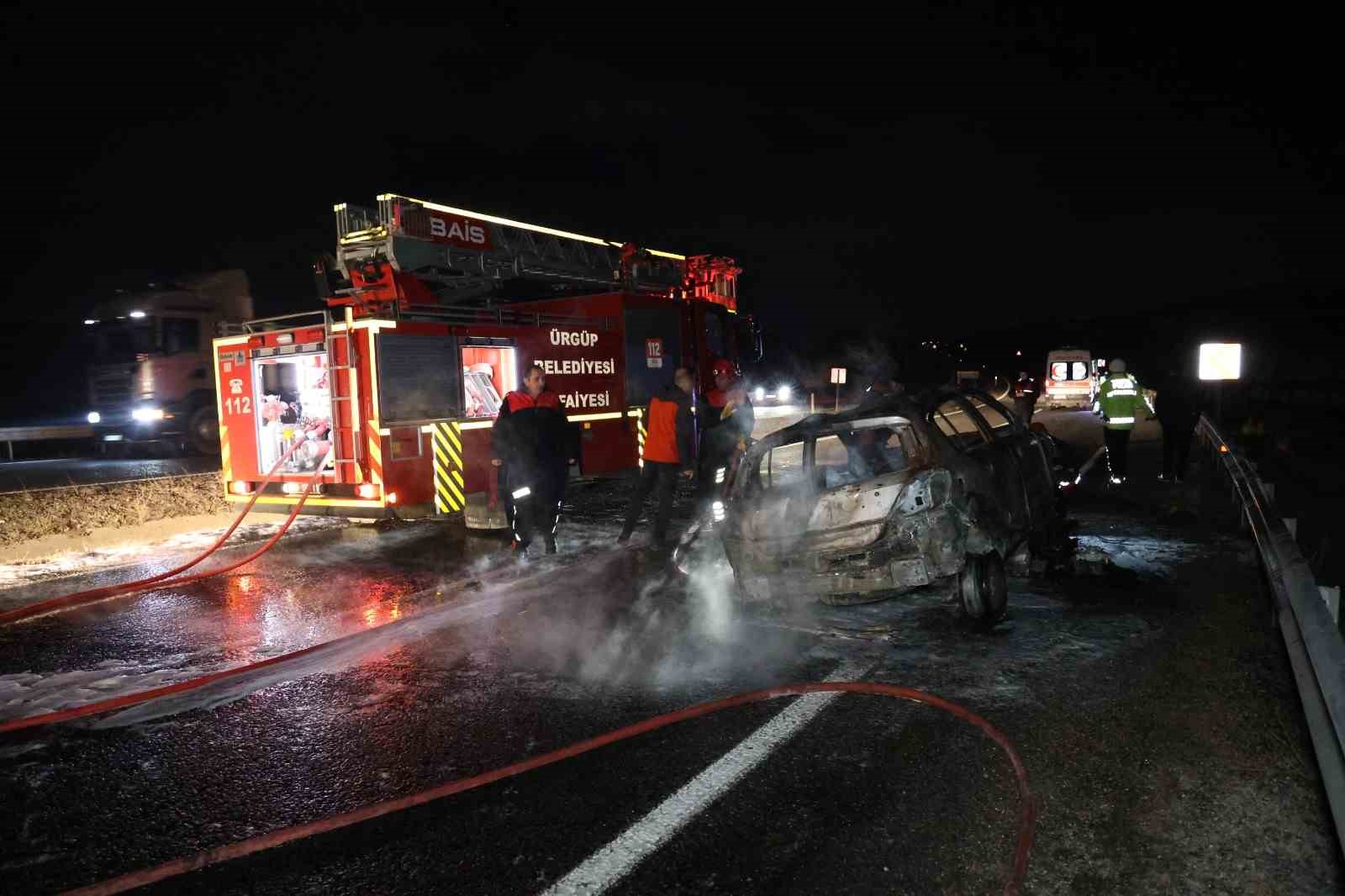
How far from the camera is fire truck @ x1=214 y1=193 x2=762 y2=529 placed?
962cm

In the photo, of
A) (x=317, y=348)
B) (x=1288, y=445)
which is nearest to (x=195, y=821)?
(x=317, y=348)

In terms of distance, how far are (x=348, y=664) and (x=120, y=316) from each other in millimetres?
17316

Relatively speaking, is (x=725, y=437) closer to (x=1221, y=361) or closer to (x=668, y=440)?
(x=668, y=440)

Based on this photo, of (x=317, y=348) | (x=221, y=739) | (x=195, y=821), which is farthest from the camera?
(x=317, y=348)

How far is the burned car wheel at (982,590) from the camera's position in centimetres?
557

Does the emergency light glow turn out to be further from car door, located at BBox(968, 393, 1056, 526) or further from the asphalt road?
the asphalt road

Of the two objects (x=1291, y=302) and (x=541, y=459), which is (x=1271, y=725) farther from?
(x=1291, y=302)

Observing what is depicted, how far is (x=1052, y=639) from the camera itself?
17.4ft

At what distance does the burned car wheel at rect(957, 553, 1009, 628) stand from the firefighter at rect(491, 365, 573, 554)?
13.7ft

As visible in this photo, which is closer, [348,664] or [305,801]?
[305,801]

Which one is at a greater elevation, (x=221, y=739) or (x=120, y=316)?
(x=120, y=316)

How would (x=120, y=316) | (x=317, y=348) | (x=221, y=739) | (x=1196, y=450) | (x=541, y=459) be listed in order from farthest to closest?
(x=120, y=316), (x=1196, y=450), (x=317, y=348), (x=541, y=459), (x=221, y=739)


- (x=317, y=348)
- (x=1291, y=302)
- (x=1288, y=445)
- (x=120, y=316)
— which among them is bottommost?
(x=1288, y=445)

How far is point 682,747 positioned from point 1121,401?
10135 mm
